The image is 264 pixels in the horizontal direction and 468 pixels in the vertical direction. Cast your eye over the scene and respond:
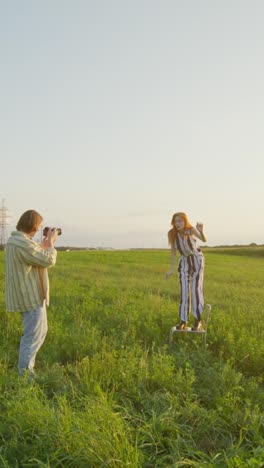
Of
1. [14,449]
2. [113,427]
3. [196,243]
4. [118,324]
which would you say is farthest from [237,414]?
[118,324]

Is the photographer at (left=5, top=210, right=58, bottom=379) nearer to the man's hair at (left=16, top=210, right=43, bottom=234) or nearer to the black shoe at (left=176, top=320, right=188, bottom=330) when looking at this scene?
the man's hair at (left=16, top=210, right=43, bottom=234)

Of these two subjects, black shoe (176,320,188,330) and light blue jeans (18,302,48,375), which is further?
black shoe (176,320,188,330)

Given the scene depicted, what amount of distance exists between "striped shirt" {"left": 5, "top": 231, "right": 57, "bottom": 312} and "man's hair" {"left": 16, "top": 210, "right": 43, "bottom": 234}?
3.0 inches

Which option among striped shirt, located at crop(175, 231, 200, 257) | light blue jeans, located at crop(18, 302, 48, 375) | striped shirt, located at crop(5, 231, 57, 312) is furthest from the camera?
striped shirt, located at crop(175, 231, 200, 257)

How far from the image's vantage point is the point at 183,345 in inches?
291

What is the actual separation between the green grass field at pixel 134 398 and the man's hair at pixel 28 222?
1.84 metres

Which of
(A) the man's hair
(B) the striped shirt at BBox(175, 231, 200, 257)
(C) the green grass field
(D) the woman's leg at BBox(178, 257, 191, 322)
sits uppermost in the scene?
(A) the man's hair

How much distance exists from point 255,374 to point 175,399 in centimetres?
195

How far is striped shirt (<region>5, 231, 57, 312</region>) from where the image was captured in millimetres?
5684

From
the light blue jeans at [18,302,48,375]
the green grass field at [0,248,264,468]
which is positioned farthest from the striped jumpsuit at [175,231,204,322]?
the light blue jeans at [18,302,48,375]

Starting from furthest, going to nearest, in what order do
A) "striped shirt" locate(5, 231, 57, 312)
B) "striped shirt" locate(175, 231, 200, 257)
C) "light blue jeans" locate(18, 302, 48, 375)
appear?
"striped shirt" locate(175, 231, 200, 257) → "light blue jeans" locate(18, 302, 48, 375) → "striped shirt" locate(5, 231, 57, 312)

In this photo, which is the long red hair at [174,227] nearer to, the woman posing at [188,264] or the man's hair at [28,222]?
the woman posing at [188,264]

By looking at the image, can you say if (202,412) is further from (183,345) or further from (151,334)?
(151,334)

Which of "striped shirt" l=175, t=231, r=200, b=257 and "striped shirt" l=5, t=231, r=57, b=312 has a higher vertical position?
"striped shirt" l=175, t=231, r=200, b=257
